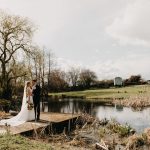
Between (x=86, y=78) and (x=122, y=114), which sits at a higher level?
(x=86, y=78)

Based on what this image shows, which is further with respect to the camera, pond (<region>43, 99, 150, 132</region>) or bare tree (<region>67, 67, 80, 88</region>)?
bare tree (<region>67, 67, 80, 88</region>)

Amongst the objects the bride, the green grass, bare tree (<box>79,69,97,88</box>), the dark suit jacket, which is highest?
bare tree (<box>79,69,97,88</box>)

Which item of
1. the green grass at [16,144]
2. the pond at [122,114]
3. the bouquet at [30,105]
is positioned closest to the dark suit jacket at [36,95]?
the bouquet at [30,105]

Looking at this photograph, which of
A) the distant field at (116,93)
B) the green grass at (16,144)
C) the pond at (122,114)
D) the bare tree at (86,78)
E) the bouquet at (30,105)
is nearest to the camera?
the green grass at (16,144)

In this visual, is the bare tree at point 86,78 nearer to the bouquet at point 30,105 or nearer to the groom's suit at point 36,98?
the bouquet at point 30,105

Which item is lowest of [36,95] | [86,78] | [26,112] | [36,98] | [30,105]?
[26,112]

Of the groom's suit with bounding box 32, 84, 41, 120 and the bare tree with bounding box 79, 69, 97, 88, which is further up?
the bare tree with bounding box 79, 69, 97, 88

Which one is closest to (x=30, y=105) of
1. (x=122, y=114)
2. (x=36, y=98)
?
(x=36, y=98)

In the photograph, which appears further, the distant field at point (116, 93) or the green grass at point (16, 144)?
the distant field at point (116, 93)

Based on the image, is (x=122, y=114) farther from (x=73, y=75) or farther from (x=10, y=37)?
(x=73, y=75)

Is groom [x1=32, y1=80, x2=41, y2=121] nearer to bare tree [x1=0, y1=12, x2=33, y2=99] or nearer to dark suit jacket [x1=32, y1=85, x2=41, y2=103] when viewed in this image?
dark suit jacket [x1=32, y1=85, x2=41, y2=103]

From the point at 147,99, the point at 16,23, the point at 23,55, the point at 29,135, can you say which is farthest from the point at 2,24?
the point at 29,135

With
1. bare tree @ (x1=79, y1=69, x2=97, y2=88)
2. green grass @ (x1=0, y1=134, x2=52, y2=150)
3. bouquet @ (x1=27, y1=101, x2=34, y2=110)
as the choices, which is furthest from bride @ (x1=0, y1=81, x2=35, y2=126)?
bare tree @ (x1=79, y1=69, x2=97, y2=88)

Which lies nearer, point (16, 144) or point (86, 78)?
point (16, 144)
